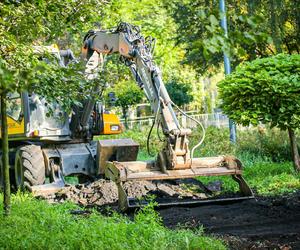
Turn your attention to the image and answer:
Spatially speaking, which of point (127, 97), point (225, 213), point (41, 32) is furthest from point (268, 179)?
point (127, 97)

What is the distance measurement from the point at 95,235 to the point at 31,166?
623cm

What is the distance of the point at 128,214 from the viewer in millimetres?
9531

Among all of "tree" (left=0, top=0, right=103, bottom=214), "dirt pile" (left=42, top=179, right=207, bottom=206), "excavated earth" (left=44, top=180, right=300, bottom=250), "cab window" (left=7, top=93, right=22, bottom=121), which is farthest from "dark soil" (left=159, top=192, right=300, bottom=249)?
"cab window" (left=7, top=93, right=22, bottom=121)

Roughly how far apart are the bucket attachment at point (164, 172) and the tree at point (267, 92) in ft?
7.21

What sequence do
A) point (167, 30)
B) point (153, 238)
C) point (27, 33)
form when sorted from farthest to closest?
1. point (167, 30)
2. point (27, 33)
3. point (153, 238)

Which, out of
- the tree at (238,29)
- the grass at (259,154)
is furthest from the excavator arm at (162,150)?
the grass at (259,154)

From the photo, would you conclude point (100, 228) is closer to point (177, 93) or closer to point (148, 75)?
point (148, 75)

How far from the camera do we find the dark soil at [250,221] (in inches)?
262

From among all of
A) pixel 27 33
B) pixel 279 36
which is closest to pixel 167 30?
pixel 279 36

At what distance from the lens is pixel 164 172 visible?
384 inches

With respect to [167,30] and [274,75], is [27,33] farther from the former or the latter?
[167,30]

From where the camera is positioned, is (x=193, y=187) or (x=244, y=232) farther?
(x=193, y=187)

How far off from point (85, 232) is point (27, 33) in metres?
2.59

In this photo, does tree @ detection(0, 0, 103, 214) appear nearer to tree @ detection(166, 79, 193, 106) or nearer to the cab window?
the cab window
